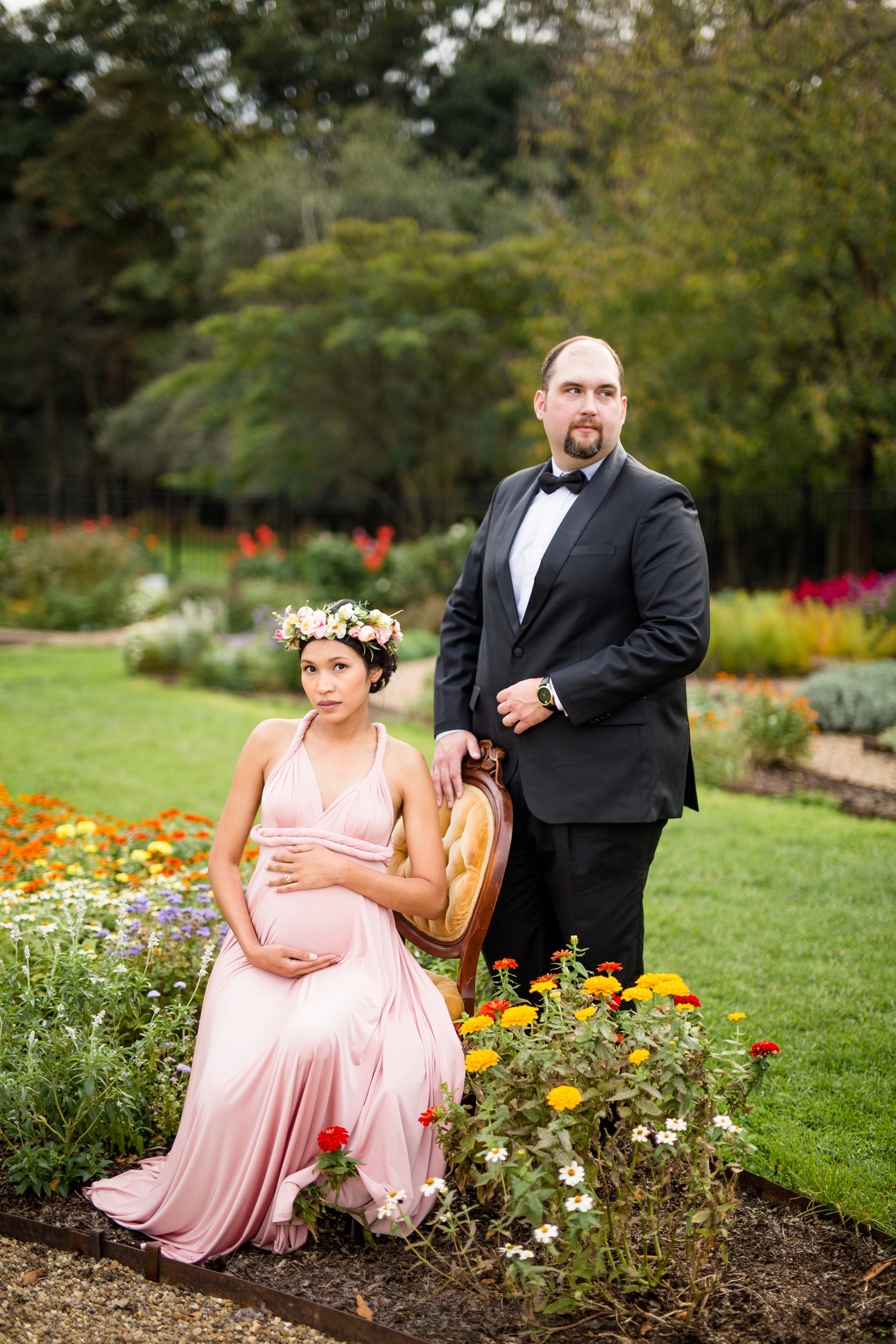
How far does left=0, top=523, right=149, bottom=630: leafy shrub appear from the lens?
1512cm

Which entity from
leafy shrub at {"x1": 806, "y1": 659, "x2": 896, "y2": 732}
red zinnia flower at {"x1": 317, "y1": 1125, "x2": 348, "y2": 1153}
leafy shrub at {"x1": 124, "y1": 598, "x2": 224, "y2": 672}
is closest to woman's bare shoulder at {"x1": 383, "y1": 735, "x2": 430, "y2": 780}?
red zinnia flower at {"x1": 317, "y1": 1125, "x2": 348, "y2": 1153}

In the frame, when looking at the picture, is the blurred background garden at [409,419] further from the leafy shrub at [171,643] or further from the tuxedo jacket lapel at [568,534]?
the tuxedo jacket lapel at [568,534]

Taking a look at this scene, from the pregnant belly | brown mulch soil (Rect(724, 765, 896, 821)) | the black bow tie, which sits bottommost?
brown mulch soil (Rect(724, 765, 896, 821))

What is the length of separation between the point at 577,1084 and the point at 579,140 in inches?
663

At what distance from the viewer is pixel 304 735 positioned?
9.53ft

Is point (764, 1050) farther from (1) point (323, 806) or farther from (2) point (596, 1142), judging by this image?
(1) point (323, 806)

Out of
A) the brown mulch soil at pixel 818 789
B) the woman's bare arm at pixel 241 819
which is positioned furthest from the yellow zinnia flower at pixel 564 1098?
the brown mulch soil at pixel 818 789

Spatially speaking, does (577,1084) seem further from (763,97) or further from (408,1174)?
(763,97)

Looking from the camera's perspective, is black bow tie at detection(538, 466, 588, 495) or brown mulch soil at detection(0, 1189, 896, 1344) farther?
black bow tie at detection(538, 466, 588, 495)

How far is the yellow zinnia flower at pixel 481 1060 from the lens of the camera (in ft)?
7.09

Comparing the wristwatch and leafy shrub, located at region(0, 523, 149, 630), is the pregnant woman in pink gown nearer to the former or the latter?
the wristwatch

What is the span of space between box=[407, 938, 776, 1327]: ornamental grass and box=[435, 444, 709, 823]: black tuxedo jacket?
54cm

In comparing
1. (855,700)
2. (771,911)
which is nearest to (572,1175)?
(771,911)

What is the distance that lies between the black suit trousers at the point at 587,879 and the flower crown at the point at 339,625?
0.55 metres
